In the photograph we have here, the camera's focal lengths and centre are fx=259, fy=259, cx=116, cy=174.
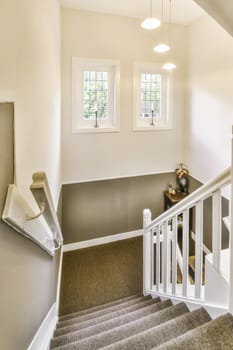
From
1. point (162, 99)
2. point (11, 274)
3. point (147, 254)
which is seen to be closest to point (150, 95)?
point (162, 99)

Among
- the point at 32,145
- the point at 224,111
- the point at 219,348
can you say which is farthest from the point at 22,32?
the point at 224,111

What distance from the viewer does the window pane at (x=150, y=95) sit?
449 cm

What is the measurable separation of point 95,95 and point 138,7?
1.40 metres

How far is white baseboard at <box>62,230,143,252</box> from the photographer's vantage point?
4344 mm

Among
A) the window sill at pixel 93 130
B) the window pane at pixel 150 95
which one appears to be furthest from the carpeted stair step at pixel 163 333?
the window pane at pixel 150 95

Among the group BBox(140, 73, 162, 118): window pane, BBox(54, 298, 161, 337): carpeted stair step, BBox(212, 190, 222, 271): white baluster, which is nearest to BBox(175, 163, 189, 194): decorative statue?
BBox(140, 73, 162, 118): window pane

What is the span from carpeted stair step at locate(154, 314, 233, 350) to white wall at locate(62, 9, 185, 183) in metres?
3.22

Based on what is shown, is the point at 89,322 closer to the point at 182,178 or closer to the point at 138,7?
the point at 182,178

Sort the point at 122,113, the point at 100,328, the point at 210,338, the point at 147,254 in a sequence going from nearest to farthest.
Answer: the point at 210,338 → the point at 100,328 → the point at 147,254 → the point at 122,113

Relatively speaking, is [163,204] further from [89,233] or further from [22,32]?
[22,32]

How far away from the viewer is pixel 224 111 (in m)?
3.62

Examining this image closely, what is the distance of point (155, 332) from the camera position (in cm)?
151

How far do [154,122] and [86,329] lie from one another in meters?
3.52

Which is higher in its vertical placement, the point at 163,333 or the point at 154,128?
the point at 154,128
